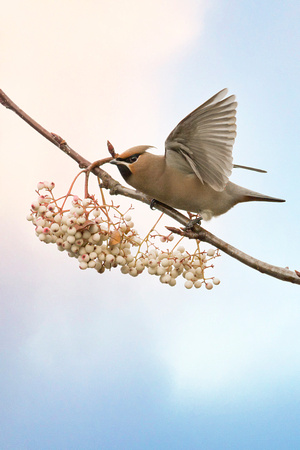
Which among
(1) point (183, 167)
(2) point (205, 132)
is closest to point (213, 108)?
(2) point (205, 132)

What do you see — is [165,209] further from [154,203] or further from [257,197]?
[257,197]

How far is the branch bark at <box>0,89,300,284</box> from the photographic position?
2.57 meters

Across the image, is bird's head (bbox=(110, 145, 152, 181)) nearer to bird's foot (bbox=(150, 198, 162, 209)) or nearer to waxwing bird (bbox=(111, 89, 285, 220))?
waxwing bird (bbox=(111, 89, 285, 220))

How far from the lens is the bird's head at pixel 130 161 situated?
270 cm

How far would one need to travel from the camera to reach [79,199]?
2.42m

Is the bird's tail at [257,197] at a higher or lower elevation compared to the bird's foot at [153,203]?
higher

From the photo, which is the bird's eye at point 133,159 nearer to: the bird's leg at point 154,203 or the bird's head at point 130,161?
the bird's head at point 130,161

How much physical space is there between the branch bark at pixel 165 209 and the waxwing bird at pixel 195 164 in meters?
0.07

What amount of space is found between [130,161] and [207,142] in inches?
15.3

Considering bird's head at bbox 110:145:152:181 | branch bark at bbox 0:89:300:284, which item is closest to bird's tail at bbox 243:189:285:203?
branch bark at bbox 0:89:300:284

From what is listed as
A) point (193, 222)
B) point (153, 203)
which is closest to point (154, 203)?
point (153, 203)

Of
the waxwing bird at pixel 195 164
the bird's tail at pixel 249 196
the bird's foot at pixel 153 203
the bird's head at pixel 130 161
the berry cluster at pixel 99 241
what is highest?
the bird's tail at pixel 249 196

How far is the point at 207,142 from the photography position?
2680mm

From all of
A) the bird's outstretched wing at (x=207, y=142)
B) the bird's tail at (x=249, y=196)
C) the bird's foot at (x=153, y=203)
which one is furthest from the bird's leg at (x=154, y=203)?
the bird's tail at (x=249, y=196)
